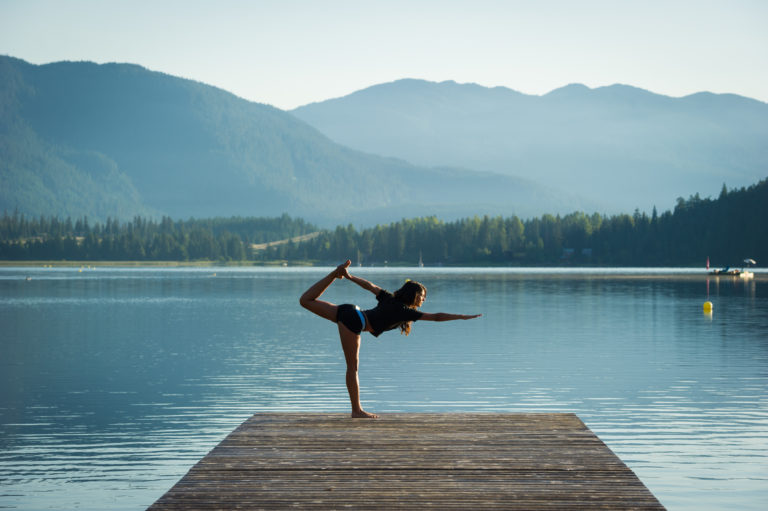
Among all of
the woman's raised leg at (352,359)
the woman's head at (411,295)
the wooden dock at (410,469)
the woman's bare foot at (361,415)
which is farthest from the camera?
the woman's bare foot at (361,415)

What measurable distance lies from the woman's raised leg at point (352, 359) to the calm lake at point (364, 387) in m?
4.75

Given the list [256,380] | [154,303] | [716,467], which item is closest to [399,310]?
[716,467]

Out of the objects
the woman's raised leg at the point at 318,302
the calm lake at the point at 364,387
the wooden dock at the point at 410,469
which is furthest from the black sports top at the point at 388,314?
the calm lake at the point at 364,387

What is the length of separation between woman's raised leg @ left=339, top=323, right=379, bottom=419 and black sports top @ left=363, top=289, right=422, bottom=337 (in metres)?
0.48

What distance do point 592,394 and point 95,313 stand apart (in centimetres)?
5787

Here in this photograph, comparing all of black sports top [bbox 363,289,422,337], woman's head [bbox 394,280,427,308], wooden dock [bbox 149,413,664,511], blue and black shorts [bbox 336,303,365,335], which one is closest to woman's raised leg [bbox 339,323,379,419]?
blue and black shorts [bbox 336,303,365,335]

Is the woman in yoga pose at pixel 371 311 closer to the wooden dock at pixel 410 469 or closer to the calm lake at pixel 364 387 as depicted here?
the wooden dock at pixel 410 469

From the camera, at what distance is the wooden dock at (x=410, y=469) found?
12531mm

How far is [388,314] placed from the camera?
17.1 m

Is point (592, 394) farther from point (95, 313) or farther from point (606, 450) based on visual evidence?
point (95, 313)

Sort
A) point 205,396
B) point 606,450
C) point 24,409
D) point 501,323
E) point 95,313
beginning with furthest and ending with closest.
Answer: point 95,313, point 501,323, point 205,396, point 24,409, point 606,450

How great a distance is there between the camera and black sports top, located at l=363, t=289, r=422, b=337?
55.9 feet

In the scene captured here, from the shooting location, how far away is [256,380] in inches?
1448

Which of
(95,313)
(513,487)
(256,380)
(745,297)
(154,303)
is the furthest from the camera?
(745,297)
